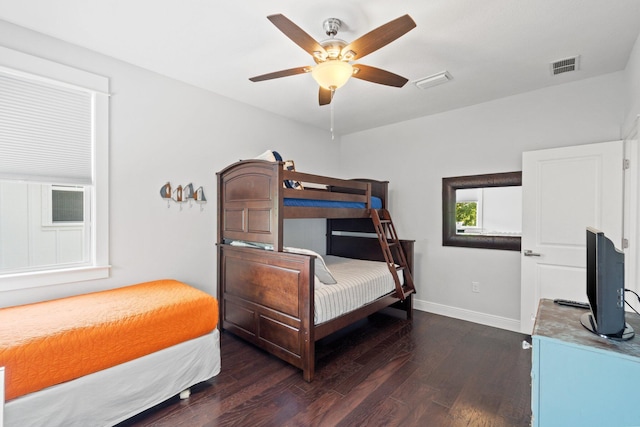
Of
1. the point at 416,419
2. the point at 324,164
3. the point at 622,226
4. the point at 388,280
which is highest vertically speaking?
the point at 324,164

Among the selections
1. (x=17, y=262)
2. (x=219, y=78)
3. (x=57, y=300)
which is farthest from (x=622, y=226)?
(x=17, y=262)

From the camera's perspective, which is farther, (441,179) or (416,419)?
(441,179)

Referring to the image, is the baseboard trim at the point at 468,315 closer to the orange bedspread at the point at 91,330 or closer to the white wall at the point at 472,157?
the white wall at the point at 472,157

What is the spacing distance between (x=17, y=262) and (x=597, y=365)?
11.6ft

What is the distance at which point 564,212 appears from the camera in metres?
2.83

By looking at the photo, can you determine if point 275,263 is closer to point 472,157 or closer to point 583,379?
point 583,379

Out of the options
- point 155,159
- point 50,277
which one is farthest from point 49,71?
point 50,277

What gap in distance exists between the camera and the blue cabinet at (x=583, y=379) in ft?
3.75

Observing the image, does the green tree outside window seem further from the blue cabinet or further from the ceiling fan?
the blue cabinet

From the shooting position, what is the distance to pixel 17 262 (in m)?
2.15

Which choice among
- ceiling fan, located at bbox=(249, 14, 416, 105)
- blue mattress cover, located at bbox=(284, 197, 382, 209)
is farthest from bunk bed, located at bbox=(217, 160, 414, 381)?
ceiling fan, located at bbox=(249, 14, 416, 105)

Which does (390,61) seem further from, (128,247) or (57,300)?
(57,300)

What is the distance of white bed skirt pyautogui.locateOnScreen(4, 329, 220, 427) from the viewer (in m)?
1.48

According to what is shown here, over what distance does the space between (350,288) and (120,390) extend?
184cm
